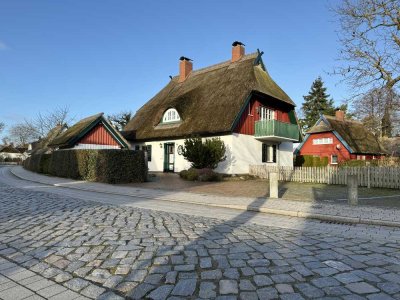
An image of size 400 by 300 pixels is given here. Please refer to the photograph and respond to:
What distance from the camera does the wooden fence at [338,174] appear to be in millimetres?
16484

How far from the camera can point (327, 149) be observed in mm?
37844

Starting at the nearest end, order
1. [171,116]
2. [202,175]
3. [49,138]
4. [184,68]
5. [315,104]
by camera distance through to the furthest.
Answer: [202,175] < [171,116] < [184,68] < [49,138] < [315,104]

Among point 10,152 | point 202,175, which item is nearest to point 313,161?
point 202,175

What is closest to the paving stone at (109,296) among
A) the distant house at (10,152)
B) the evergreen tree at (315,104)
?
the evergreen tree at (315,104)

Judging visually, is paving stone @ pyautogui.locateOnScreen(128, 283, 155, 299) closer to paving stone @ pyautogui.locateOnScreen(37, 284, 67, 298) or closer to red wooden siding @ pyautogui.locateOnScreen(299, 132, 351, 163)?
paving stone @ pyautogui.locateOnScreen(37, 284, 67, 298)

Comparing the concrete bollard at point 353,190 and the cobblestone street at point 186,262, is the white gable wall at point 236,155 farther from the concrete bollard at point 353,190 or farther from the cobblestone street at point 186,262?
the cobblestone street at point 186,262

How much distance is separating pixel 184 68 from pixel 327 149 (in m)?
19.9

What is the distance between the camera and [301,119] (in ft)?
210

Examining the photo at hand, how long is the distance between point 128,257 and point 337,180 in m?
16.8

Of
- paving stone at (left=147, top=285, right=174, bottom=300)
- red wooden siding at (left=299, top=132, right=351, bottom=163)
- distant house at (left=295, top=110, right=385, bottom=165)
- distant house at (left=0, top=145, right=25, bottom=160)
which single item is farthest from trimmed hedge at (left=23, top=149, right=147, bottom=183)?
distant house at (left=0, top=145, right=25, bottom=160)

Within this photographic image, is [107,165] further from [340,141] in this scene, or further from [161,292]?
[340,141]

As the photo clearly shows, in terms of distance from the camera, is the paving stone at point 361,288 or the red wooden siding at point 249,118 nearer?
the paving stone at point 361,288

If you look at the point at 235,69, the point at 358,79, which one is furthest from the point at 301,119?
the point at 358,79

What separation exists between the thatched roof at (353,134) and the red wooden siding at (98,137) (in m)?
25.2
